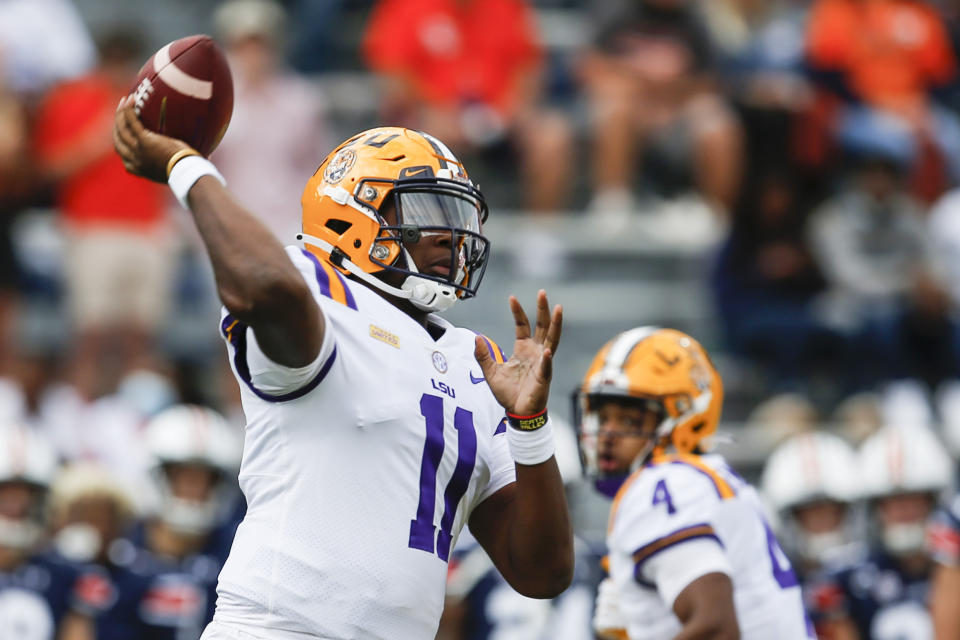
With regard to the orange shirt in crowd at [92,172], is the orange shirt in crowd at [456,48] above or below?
above

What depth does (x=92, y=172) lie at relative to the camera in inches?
392

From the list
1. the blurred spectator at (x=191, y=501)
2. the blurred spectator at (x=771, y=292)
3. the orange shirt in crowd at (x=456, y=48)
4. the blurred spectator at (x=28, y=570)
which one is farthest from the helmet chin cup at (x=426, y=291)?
the orange shirt in crowd at (x=456, y=48)

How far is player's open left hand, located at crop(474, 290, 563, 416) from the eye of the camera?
3711 mm

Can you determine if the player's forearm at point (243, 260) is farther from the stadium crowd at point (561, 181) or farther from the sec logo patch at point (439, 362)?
the stadium crowd at point (561, 181)

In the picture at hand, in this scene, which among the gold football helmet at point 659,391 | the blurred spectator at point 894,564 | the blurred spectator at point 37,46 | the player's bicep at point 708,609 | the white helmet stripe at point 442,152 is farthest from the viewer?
the blurred spectator at point 37,46

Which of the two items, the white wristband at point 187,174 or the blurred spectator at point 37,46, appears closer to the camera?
the white wristband at point 187,174

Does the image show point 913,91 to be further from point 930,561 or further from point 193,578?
point 193,578

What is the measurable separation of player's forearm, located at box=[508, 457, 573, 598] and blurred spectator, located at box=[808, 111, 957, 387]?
21.7 ft

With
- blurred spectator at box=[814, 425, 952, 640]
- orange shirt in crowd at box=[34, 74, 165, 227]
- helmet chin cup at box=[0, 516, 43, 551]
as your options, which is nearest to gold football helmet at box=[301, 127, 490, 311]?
blurred spectator at box=[814, 425, 952, 640]

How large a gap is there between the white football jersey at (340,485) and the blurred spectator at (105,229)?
20.4ft

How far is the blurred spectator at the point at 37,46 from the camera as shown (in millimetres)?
10391

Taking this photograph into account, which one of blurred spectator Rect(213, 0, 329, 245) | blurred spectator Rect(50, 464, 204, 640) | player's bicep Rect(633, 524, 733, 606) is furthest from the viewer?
blurred spectator Rect(213, 0, 329, 245)

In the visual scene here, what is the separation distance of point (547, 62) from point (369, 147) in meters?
7.76

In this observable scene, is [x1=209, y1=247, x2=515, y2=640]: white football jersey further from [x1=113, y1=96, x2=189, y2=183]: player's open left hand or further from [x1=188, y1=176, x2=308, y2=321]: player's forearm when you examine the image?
[x1=113, y1=96, x2=189, y2=183]: player's open left hand
